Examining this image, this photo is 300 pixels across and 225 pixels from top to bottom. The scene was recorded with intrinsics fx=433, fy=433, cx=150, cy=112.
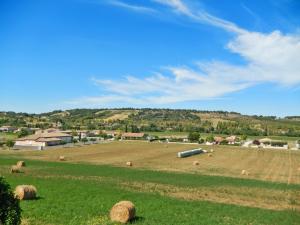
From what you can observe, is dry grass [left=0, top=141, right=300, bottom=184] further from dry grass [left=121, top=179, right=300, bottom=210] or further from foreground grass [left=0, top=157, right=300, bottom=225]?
foreground grass [left=0, top=157, right=300, bottom=225]

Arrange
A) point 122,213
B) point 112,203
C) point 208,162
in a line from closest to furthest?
1. point 122,213
2. point 112,203
3. point 208,162

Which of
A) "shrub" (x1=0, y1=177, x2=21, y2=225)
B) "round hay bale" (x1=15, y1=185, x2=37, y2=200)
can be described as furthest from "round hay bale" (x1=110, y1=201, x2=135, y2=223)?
"shrub" (x1=0, y1=177, x2=21, y2=225)

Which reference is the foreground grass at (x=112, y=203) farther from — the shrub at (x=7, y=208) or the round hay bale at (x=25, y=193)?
the shrub at (x=7, y=208)

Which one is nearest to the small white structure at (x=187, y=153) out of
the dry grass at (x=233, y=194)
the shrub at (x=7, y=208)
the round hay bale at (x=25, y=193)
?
the dry grass at (x=233, y=194)

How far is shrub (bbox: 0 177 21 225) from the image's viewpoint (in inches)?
648

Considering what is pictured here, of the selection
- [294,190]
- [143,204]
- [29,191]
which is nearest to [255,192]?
[294,190]

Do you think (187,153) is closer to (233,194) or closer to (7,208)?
(233,194)

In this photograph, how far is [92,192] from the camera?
34.4 metres

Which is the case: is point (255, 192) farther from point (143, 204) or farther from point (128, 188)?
point (143, 204)

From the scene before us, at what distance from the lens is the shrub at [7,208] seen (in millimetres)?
16469

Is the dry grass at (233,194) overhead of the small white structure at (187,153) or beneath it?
beneath

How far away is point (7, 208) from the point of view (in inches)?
654

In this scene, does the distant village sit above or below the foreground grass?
above

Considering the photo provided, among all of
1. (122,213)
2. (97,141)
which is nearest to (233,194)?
(122,213)
